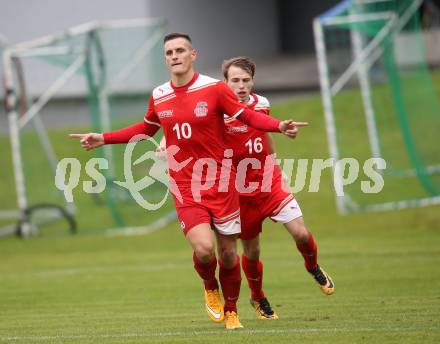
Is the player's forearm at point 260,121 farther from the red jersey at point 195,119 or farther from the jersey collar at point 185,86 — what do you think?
the jersey collar at point 185,86

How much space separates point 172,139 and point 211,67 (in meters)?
26.6

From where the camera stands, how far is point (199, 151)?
9.68 m

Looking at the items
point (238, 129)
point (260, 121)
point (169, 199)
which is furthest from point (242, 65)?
point (169, 199)

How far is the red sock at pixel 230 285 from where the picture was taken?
993cm

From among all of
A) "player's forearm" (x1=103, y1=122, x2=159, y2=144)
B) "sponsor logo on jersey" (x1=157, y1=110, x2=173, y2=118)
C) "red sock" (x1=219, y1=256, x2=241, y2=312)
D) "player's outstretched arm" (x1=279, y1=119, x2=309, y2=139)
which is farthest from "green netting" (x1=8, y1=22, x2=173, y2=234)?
"player's outstretched arm" (x1=279, y1=119, x2=309, y2=139)

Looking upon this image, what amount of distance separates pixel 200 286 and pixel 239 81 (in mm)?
4477

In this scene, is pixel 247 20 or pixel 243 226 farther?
pixel 247 20

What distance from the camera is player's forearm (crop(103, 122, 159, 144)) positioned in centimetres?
1019

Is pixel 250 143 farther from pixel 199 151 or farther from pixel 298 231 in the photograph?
pixel 199 151

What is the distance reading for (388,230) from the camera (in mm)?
20438

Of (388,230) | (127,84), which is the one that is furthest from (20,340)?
(127,84)

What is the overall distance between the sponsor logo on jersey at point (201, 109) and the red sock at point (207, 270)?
1265 mm

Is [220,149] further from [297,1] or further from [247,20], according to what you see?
[297,1]

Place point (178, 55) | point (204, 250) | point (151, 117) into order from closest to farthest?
point (204, 250) < point (178, 55) < point (151, 117)
